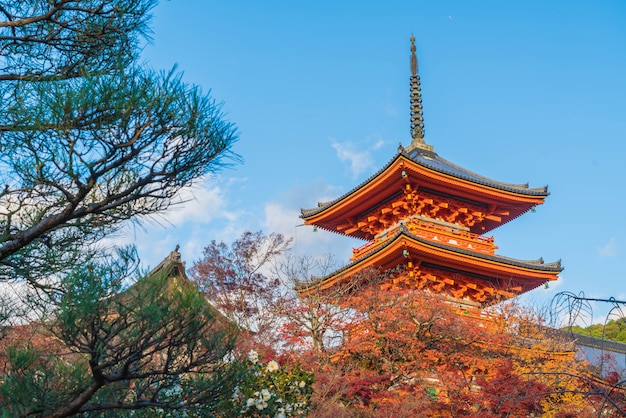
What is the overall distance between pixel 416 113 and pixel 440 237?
6609 mm

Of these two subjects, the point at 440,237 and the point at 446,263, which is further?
the point at 440,237

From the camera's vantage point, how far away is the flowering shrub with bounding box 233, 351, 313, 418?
23.6 ft

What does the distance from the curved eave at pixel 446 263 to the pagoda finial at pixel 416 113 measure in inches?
208

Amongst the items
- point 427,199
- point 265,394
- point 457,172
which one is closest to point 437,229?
point 427,199

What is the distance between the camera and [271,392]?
295 inches

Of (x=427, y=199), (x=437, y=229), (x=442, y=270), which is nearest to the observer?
(x=442, y=270)

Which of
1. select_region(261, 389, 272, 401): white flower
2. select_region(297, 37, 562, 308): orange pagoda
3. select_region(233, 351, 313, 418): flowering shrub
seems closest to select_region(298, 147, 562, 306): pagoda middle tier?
select_region(297, 37, 562, 308): orange pagoda

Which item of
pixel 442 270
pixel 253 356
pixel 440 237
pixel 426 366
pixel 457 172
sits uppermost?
pixel 457 172

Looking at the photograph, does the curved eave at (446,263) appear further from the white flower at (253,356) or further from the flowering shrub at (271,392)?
the white flower at (253,356)

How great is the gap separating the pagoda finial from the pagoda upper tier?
55.0 inches

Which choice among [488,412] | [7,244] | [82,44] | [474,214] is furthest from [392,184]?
[7,244]

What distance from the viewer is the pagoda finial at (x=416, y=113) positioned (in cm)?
2113

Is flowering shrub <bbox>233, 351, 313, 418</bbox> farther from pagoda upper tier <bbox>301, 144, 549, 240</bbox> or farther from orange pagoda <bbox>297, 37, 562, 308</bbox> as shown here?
pagoda upper tier <bbox>301, 144, 549, 240</bbox>

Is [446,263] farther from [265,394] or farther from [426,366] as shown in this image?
[265,394]
